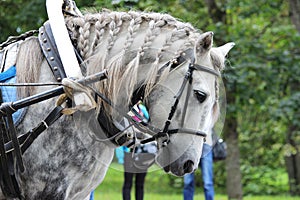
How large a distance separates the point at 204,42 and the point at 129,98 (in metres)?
0.59

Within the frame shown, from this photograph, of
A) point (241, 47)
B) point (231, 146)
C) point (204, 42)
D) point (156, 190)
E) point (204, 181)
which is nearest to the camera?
point (204, 42)

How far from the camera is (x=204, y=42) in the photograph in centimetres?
394

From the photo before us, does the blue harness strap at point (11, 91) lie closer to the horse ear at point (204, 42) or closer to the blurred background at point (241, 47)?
the horse ear at point (204, 42)

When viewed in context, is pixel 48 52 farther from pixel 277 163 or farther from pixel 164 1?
pixel 277 163

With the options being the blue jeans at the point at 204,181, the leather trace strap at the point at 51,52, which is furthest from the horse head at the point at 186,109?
the blue jeans at the point at 204,181

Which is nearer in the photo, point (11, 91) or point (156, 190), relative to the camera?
point (11, 91)

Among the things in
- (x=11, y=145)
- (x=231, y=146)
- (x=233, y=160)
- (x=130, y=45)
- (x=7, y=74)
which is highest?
(x=130, y=45)

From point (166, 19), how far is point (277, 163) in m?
15.8

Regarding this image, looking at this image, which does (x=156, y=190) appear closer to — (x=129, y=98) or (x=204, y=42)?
(x=129, y=98)

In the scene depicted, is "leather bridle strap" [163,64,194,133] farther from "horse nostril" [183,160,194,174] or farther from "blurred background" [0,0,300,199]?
"blurred background" [0,0,300,199]

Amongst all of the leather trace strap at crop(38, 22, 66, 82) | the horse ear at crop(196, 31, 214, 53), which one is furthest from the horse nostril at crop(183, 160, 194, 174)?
the leather trace strap at crop(38, 22, 66, 82)

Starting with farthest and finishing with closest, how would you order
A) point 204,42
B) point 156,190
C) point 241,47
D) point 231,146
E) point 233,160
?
1. point 156,190
2. point 233,160
3. point 231,146
4. point 241,47
5. point 204,42

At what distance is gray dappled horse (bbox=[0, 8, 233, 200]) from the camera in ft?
13.0

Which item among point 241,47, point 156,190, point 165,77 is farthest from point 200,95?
point 156,190
